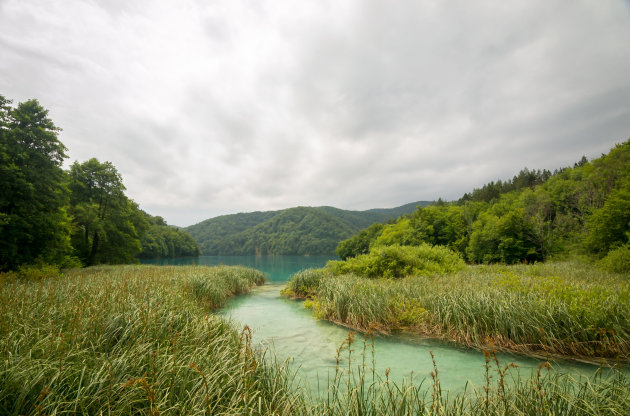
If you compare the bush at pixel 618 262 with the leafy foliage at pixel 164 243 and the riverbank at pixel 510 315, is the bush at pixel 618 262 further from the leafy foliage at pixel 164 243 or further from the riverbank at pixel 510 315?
the leafy foliage at pixel 164 243

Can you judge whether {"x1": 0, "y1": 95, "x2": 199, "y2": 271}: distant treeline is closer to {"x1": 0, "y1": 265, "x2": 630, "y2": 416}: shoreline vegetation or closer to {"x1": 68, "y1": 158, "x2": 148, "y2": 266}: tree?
{"x1": 68, "y1": 158, "x2": 148, "y2": 266}: tree

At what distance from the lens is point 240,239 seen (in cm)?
14525

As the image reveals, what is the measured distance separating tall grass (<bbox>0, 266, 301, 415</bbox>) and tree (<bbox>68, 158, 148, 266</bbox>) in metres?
23.5

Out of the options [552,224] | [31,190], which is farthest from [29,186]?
[552,224]

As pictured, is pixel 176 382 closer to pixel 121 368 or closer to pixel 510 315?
pixel 121 368

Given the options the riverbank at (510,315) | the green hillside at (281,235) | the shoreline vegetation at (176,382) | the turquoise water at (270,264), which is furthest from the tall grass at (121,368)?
the green hillside at (281,235)

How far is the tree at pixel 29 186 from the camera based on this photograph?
12602 mm

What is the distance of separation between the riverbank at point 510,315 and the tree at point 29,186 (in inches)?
637

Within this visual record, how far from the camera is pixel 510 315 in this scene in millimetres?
6402

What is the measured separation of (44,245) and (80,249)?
549 inches

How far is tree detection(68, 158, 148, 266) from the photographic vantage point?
80.2 ft

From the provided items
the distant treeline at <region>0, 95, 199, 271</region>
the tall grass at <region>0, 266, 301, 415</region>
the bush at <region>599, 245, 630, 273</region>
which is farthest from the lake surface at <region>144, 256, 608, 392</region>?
the distant treeline at <region>0, 95, 199, 271</region>

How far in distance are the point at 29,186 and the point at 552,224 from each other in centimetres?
4955

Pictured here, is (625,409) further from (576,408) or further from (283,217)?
(283,217)
